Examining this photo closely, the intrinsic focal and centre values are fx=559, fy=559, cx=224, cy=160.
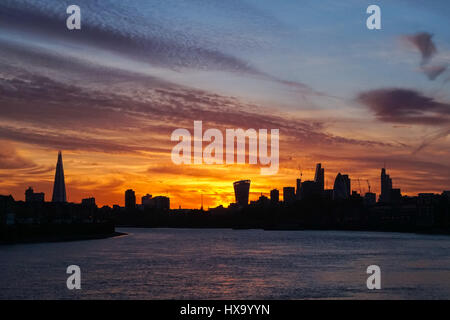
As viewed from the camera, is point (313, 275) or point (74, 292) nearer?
point (74, 292)

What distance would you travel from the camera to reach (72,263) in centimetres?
10238

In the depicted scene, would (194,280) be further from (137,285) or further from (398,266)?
(398,266)

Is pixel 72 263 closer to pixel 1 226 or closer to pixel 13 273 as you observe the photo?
pixel 13 273

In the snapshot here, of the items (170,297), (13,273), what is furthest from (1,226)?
(170,297)

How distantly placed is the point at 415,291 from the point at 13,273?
55992mm
